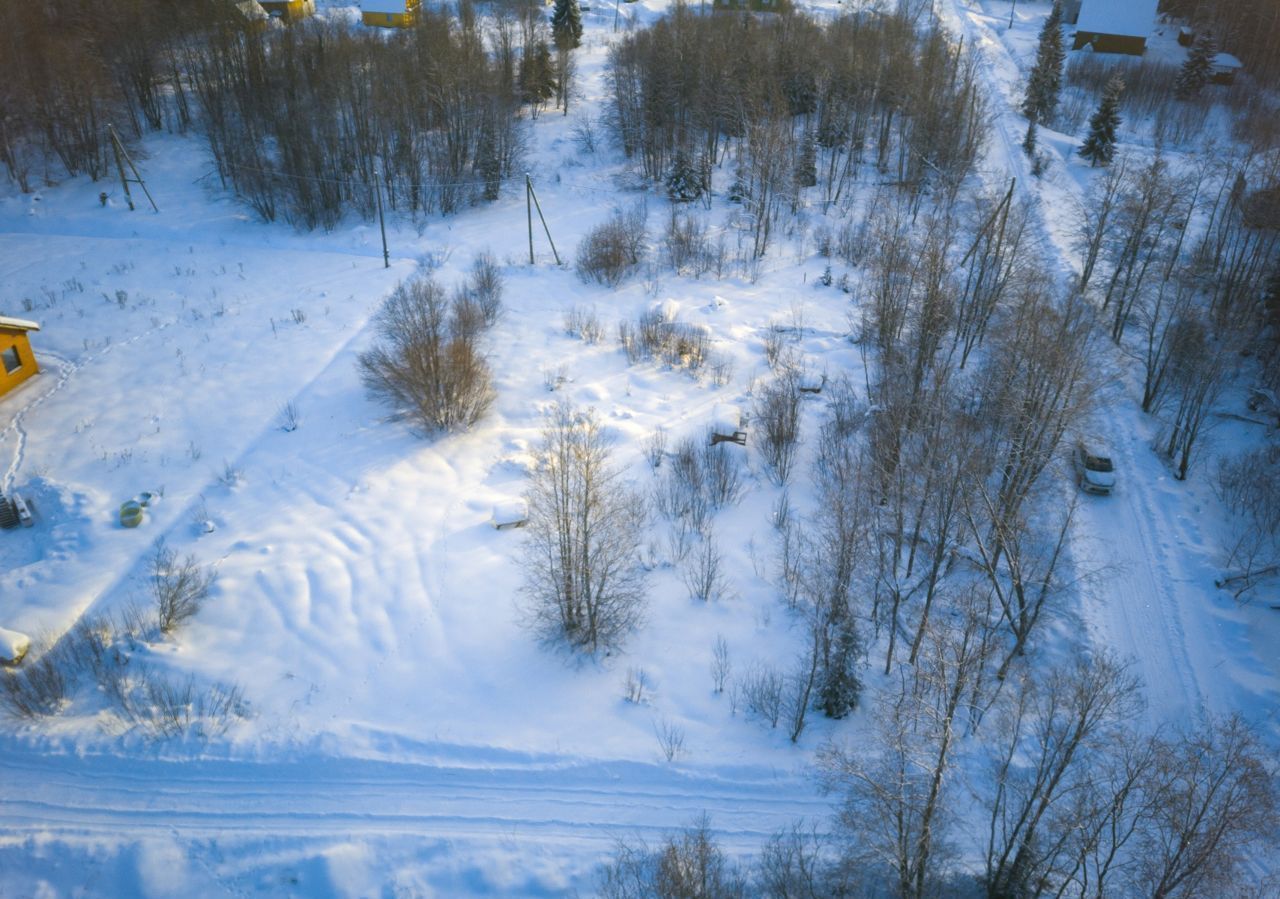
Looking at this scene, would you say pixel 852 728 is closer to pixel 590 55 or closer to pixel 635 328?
pixel 635 328

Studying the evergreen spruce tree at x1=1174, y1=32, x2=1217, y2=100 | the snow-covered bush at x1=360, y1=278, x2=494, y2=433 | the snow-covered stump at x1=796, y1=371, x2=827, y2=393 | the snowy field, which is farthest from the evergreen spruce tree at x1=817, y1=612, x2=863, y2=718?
the evergreen spruce tree at x1=1174, y1=32, x2=1217, y2=100

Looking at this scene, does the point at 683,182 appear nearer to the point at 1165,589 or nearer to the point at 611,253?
the point at 611,253

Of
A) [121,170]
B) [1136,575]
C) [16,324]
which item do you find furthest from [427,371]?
[121,170]

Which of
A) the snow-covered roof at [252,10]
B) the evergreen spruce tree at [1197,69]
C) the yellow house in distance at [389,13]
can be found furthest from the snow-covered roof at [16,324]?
the evergreen spruce tree at [1197,69]

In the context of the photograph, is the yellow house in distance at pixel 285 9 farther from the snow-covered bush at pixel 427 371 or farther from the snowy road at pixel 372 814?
the snowy road at pixel 372 814

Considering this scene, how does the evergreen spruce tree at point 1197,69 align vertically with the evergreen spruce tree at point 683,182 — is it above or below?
above

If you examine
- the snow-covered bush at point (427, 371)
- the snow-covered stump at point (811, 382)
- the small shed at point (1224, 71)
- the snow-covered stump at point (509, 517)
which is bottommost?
the snow-covered stump at point (509, 517)
